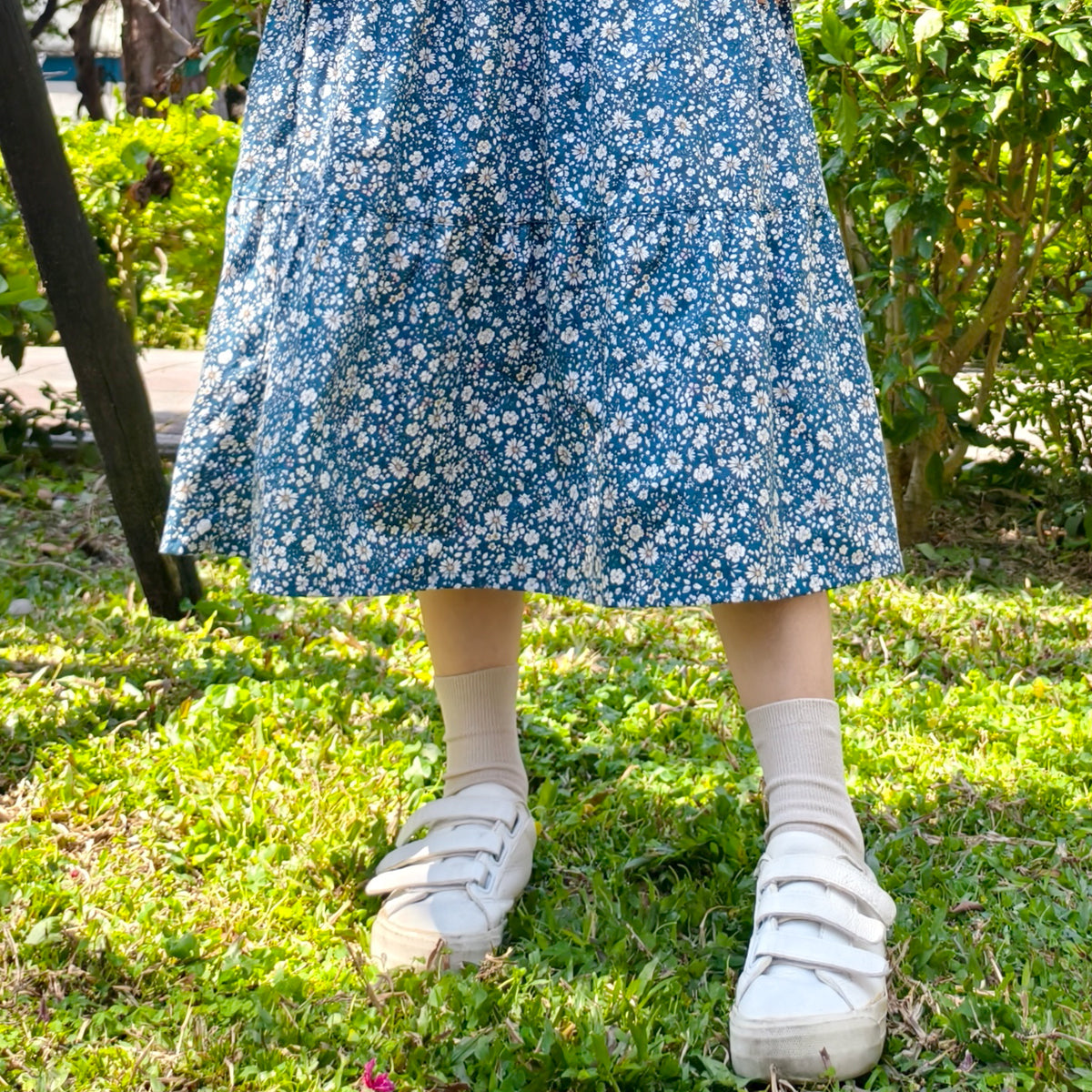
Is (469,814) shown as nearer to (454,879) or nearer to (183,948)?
(454,879)

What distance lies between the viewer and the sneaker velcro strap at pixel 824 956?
1212 millimetres

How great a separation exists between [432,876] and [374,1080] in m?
0.29

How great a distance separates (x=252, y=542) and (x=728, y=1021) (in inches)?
27.3

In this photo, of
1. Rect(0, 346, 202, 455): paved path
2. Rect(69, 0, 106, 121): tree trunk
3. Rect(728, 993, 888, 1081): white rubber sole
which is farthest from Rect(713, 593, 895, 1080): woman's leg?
Rect(69, 0, 106, 121): tree trunk

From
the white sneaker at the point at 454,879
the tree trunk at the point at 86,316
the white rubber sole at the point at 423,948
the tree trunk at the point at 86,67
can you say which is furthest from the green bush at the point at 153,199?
the tree trunk at the point at 86,67

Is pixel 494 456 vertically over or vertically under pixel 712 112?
under

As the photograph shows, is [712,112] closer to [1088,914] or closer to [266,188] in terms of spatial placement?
[266,188]

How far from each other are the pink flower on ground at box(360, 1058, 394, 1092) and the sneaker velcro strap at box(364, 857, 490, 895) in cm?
27

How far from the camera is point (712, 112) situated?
4.16 feet

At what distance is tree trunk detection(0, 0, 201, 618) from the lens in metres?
2.08

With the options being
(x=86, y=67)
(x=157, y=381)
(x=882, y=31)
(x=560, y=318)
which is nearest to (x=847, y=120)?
(x=882, y=31)

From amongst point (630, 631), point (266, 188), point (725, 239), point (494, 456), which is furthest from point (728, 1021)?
point (630, 631)

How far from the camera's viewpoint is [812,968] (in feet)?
3.98

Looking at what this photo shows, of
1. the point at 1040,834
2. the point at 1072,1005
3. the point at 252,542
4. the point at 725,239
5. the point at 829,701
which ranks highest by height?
the point at 725,239
